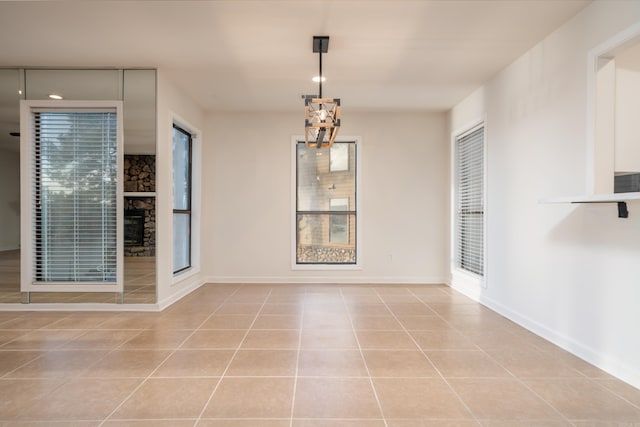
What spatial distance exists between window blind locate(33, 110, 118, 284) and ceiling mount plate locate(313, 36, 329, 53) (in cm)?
237

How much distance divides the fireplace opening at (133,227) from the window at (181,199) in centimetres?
71

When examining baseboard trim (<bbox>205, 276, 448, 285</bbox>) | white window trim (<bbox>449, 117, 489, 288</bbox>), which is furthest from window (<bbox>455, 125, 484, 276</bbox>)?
baseboard trim (<bbox>205, 276, 448, 285</bbox>)

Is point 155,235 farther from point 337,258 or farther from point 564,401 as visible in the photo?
point 564,401

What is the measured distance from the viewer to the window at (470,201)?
4660 mm

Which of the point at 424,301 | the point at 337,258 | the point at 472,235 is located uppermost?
the point at 472,235

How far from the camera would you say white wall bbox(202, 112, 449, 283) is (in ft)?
18.5

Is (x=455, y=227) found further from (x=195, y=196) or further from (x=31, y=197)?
(x=31, y=197)

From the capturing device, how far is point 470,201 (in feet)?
16.3

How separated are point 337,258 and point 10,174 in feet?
23.1

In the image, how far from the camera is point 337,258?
5.77m

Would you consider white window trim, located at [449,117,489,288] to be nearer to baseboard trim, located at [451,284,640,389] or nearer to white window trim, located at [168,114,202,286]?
baseboard trim, located at [451,284,640,389]

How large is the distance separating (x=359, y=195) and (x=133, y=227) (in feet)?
10.4

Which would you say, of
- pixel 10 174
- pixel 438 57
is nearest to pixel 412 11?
pixel 438 57

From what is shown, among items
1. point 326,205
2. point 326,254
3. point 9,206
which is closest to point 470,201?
point 326,205
